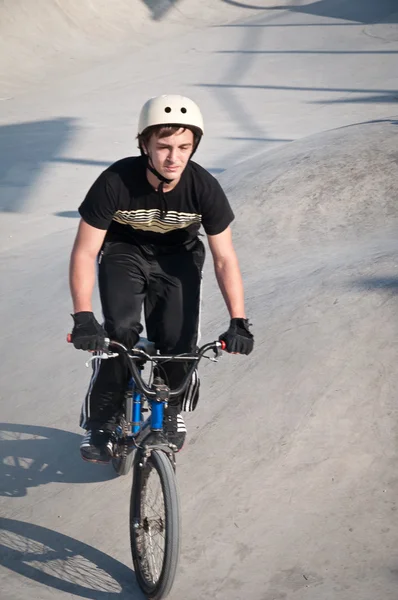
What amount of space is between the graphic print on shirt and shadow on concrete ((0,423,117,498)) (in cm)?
152

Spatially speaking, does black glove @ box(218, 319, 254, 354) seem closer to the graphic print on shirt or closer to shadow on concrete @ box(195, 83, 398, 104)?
the graphic print on shirt

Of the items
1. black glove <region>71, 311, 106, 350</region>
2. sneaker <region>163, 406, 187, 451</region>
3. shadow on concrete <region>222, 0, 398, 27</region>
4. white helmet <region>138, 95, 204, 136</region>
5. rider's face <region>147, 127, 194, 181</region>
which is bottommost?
shadow on concrete <region>222, 0, 398, 27</region>

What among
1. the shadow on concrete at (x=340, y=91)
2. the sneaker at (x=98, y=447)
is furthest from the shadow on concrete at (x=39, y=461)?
the shadow on concrete at (x=340, y=91)

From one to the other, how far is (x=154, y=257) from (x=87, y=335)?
0.83 meters

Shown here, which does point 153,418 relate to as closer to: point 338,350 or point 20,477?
point 20,477

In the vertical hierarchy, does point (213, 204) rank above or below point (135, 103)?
above

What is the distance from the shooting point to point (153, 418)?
12.1 feet

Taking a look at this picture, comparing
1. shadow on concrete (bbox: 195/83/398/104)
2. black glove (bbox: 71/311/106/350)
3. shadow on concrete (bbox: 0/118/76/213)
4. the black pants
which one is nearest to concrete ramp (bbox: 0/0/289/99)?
shadow on concrete (bbox: 0/118/76/213)

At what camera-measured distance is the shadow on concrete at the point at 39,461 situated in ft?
15.6

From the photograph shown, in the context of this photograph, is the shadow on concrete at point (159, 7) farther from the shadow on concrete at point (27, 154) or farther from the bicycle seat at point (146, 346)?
the bicycle seat at point (146, 346)

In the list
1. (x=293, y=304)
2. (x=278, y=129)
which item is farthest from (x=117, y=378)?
(x=278, y=129)

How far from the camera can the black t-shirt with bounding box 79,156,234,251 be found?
3904 mm

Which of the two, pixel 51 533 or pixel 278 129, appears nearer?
pixel 51 533

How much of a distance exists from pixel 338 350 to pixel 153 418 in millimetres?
1954
